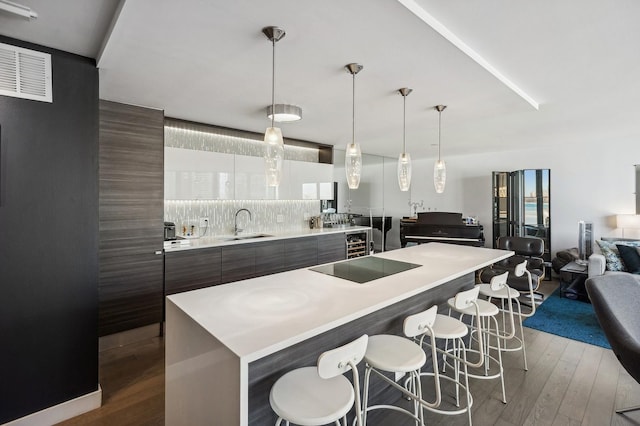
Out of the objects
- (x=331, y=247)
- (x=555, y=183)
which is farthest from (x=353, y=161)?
(x=555, y=183)

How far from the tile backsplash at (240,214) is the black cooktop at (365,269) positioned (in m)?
2.20

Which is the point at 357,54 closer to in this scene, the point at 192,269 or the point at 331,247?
the point at 192,269

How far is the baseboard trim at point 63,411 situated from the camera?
1.92m

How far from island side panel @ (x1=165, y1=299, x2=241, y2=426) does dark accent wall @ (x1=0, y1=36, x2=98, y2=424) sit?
0.87 metres

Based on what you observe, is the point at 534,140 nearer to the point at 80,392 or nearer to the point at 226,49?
the point at 226,49

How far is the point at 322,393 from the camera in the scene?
133 centimetres

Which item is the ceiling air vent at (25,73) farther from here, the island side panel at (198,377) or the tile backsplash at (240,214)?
the tile backsplash at (240,214)

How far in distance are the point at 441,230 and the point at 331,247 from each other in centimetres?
229

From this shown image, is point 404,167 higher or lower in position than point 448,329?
higher

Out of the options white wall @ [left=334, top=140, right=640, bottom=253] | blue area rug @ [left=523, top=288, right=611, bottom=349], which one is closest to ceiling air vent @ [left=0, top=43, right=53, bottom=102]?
white wall @ [left=334, top=140, right=640, bottom=253]

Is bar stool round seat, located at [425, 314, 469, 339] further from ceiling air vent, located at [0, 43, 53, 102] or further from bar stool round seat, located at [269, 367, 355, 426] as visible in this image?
ceiling air vent, located at [0, 43, 53, 102]

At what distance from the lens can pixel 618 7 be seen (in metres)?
1.57

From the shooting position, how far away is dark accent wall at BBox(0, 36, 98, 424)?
1846 millimetres

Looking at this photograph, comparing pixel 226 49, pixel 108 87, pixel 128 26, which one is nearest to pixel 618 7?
pixel 226 49
